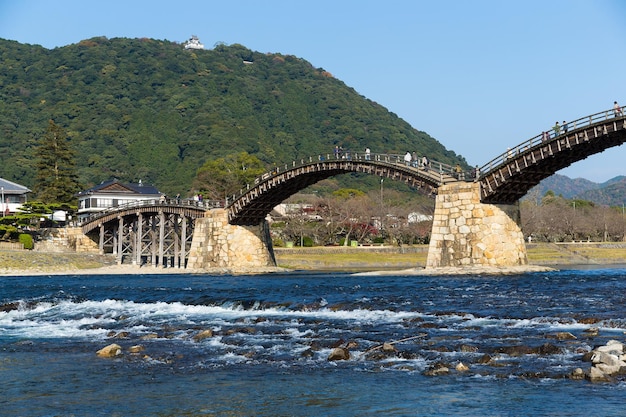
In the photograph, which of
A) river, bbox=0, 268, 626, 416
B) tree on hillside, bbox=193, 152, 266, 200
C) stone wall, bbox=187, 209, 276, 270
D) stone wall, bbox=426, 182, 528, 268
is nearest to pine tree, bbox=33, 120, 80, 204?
tree on hillside, bbox=193, 152, 266, 200

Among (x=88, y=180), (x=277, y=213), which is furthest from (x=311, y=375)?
(x=88, y=180)

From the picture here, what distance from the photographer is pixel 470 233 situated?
56.0 m

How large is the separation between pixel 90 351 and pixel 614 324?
55.1 feet

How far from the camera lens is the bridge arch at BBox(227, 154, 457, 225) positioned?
2361 inches

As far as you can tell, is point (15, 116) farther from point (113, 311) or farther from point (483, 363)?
point (483, 363)

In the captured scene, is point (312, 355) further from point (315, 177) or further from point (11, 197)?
point (11, 197)

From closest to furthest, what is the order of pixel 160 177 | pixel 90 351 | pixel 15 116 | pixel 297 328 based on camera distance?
pixel 90 351
pixel 297 328
pixel 160 177
pixel 15 116

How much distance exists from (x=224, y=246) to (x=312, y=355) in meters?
55.6

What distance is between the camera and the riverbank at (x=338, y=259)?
73.4 metres

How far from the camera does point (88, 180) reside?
151375 millimetres

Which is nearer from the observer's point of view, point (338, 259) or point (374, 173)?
point (374, 173)

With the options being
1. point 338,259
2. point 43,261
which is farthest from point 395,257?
point 43,261

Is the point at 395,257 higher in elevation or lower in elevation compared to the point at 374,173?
lower

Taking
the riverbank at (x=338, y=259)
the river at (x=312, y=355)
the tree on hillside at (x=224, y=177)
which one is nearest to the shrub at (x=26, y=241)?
the riverbank at (x=338, y=259)
